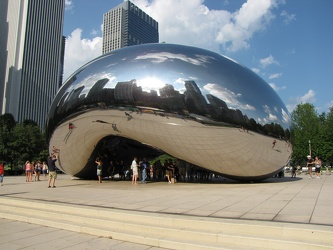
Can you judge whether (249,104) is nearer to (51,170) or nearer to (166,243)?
(166,243)

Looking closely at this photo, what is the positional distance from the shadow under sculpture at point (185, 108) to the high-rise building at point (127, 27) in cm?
16562

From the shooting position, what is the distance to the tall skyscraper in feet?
356

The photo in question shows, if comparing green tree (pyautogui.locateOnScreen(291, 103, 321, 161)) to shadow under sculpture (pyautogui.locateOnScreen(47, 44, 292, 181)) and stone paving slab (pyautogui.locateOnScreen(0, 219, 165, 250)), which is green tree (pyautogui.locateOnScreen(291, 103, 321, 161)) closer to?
shadow under sculpture (pyautogui.locateOnScreen(47, 44, 292, 181))

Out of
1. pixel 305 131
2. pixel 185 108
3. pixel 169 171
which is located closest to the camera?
pixel 185 108

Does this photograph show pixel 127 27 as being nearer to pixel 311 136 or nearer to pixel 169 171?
pixel 311 136

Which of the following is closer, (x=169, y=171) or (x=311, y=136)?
(x=169, y=171)

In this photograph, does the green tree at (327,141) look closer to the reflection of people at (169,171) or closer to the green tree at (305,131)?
the green tree at (305,131)

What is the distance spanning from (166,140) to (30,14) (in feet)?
377

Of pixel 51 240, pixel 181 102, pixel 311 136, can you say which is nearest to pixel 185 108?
pixel 181 102

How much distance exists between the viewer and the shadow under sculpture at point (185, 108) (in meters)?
11.1

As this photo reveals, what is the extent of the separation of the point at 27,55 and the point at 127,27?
75046 mm

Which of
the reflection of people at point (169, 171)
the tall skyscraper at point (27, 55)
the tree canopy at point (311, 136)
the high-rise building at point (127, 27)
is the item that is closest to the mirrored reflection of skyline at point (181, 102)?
the reflection of people at point (169, 171)

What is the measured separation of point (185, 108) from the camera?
1101 centimetres

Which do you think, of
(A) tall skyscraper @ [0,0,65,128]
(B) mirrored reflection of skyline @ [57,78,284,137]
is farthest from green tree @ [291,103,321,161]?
(A) tall skyscraper @ [0,0,65,128]
